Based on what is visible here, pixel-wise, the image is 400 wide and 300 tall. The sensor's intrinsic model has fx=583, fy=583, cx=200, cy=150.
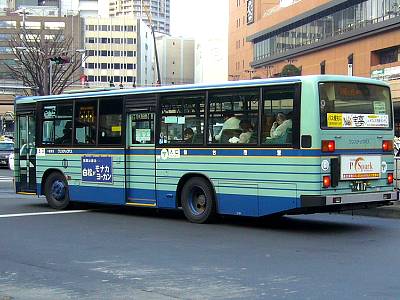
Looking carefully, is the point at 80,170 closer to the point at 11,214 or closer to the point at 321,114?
the point at 11,214

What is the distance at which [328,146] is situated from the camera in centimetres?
1058

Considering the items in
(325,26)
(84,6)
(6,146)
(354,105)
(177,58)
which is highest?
(84,6)

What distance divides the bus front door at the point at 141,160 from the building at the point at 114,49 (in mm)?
137281

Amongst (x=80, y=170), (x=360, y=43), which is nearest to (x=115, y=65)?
(x=360, y=43)

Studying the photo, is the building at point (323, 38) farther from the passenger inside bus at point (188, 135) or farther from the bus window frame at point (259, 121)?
the passenger inside bus at point (188, 135)

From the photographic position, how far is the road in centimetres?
674

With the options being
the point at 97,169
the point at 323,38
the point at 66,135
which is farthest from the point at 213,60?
the point at 97,169

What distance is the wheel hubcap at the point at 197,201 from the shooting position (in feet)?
40.7

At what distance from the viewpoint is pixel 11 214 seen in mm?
14148

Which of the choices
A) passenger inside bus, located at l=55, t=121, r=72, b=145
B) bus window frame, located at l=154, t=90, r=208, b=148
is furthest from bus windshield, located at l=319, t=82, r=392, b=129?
passenger inside bus, located at l=55, t=121, r=72, b=145

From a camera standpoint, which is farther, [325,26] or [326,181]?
[325,26]

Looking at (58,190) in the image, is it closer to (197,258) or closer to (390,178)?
(197,258)

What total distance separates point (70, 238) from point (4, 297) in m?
4.15

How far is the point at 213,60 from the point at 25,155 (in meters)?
132
